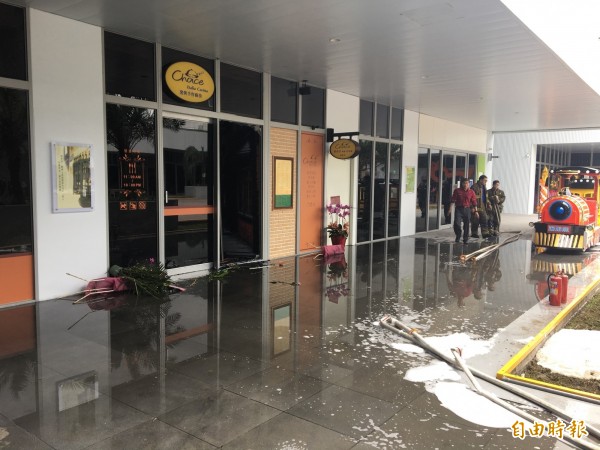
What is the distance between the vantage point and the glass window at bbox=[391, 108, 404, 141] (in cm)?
1401

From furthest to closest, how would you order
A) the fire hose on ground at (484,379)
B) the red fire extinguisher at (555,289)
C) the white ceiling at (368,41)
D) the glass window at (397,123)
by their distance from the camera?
1. the glass window at (397,123)
2. the red fire extinguisher at (555,289)
3. the white ceiling at (368,41)
4. the fire hose on ground at (484,379)

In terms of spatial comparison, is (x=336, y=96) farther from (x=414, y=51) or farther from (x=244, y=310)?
(x=244, y=310)

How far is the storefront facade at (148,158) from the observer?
21.4ft

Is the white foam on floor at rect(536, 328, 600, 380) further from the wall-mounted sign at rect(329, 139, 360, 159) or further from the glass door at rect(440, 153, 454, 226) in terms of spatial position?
the glass door at rect(440, 153, 454, 226)

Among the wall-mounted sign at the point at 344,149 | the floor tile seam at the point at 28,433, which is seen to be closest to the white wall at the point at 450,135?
the wall-mounted sign at the point at 344,149

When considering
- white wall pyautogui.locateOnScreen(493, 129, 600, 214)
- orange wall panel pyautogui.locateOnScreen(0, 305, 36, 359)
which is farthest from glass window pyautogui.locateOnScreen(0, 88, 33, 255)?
white wall pyautogui.locateOnScreen(493, 129, 600, 214)

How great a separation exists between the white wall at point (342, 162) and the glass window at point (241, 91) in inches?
89.2

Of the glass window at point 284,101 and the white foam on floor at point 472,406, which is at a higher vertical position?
the glass window at point 284,101

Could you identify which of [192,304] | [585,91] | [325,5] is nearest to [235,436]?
[192,304]

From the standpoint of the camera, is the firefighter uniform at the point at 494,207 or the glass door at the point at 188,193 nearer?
the glass door at the point at 188,193

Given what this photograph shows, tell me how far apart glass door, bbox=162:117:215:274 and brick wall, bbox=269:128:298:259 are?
1.58 m

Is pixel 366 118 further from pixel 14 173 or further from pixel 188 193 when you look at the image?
pixel 14 173

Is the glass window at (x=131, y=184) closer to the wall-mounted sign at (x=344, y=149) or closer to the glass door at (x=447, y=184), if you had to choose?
the wall-mounted sign at (x=344, y=149)

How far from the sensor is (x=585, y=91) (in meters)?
11.4
